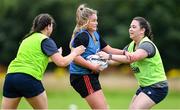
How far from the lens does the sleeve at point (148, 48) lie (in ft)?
34.2

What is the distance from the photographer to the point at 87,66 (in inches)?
412

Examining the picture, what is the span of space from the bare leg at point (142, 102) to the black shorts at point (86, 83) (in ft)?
1.96

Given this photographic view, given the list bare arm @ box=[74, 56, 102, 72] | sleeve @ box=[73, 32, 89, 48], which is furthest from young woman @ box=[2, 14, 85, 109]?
sleeve @ box=[73, 32, 89, 48]

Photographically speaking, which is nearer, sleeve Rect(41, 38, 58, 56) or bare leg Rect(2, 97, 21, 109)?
sleeve Rect(41, 38, 58, 56)

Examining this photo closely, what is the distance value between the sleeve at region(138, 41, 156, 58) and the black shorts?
842mm

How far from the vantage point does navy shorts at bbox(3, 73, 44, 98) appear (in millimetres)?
9664

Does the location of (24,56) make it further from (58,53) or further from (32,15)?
(32,15)

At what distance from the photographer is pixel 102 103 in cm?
1052

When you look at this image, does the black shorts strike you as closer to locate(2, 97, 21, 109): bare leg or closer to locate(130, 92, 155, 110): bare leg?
locate(130, 92, 155, 110): bare leg

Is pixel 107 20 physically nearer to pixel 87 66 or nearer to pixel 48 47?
pixel 87 66

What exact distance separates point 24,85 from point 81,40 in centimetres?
130

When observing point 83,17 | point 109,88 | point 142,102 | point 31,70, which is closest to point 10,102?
point 31,70

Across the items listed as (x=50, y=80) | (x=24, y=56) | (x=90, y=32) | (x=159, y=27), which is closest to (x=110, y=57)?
(x=90, y=32)

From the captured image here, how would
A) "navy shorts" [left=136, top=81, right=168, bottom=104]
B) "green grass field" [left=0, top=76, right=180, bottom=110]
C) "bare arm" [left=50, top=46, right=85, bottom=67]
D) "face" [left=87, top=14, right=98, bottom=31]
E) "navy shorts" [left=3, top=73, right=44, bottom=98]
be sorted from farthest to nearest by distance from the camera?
"green grass field" [left=0, top=76, right=180, bottom=110]
"face" [left=87, top=14, right=98, bottom=31]
"navy shorts" [left=136, top=81, right=168, bottom=104]
"bare arm" [left=50, top=46, right=85, bottom=67]
"navy shorts" [left=3, top=73, right=44, bottom=98]
